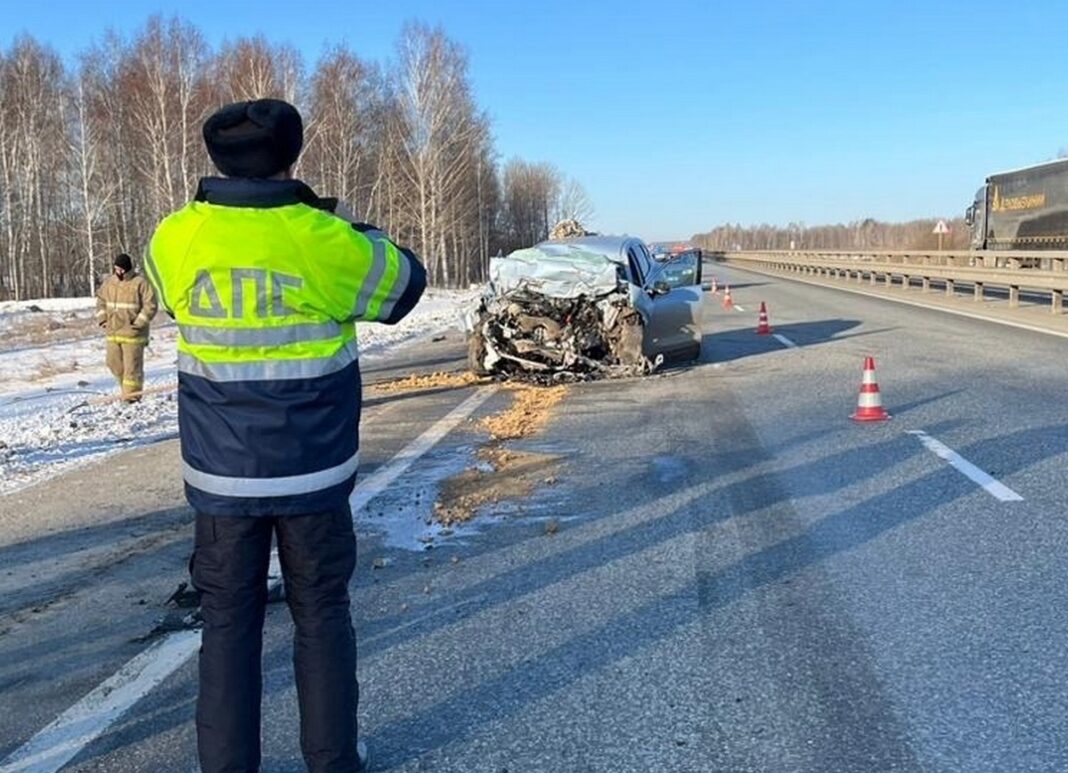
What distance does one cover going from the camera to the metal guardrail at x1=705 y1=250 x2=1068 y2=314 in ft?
64.1

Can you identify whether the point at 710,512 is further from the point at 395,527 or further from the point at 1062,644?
the point at 1062,644

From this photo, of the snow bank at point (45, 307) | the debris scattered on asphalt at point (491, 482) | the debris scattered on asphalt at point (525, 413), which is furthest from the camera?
the snow bank at point (45, 307)

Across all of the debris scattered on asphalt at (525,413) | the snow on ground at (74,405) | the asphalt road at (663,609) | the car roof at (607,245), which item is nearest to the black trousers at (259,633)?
the asphalt road at (663,609)

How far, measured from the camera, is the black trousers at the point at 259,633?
2.75 meters

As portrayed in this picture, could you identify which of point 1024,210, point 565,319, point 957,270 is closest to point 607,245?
point 565,319

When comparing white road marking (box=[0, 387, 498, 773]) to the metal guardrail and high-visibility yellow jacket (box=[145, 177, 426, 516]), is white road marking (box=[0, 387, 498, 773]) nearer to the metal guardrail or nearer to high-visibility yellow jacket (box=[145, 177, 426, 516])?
high-visibility yellow jacket (box=[145, 177, 426, 516])

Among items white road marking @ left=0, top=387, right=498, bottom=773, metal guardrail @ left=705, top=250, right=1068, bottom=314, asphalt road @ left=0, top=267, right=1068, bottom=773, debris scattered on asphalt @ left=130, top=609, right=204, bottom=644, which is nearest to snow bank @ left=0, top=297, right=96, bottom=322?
metal guardrail @ left=705, top=250, right=1068, bottom=314

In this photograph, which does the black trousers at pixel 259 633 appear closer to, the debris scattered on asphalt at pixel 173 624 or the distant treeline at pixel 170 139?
the debris scattered on asphalt at pixel 173 624

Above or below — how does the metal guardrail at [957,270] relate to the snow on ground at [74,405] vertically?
above

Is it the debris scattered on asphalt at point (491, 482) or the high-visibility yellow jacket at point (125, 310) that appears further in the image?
the high-visibility yellow jacket at point (125, 310)

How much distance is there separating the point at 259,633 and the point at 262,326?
920 mm

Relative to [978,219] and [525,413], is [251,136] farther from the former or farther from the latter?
[978,219]

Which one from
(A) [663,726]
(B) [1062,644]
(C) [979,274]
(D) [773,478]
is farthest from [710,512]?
(C) [979,274]

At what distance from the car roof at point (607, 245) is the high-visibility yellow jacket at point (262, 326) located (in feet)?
32.2
